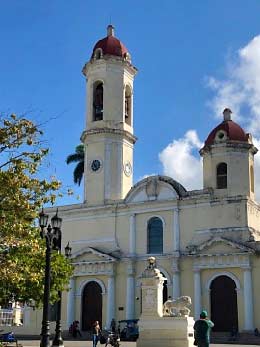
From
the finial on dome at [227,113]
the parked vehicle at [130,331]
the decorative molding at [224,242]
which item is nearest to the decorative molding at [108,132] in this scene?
the finial on dome at [227,113]

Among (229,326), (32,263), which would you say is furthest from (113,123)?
(32,263)

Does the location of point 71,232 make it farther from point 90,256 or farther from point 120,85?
point 120,85

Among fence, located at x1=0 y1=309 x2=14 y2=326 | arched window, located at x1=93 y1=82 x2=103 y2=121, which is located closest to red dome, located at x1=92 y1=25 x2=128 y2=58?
arched window, located at x1=93 y1=82 x2=103 y2=121

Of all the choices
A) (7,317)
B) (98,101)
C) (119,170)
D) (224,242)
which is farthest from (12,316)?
(224,242)

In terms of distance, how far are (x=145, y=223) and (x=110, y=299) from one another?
5463mm

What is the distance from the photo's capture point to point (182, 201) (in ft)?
129

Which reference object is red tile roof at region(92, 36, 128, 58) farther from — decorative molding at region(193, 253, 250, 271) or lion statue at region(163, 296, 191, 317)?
lion statue at region(163, 296, 191, 317)

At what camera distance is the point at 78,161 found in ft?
181

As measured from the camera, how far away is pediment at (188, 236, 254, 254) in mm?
36031

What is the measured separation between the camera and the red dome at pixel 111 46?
44.6m

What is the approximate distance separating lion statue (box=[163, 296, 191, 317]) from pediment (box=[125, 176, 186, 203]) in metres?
16.2

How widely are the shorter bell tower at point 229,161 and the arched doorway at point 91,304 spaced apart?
1018cm

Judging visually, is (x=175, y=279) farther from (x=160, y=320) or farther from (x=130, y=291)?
(x=160, y=320)

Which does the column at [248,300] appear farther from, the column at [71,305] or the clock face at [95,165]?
the clock face at [95,165]
